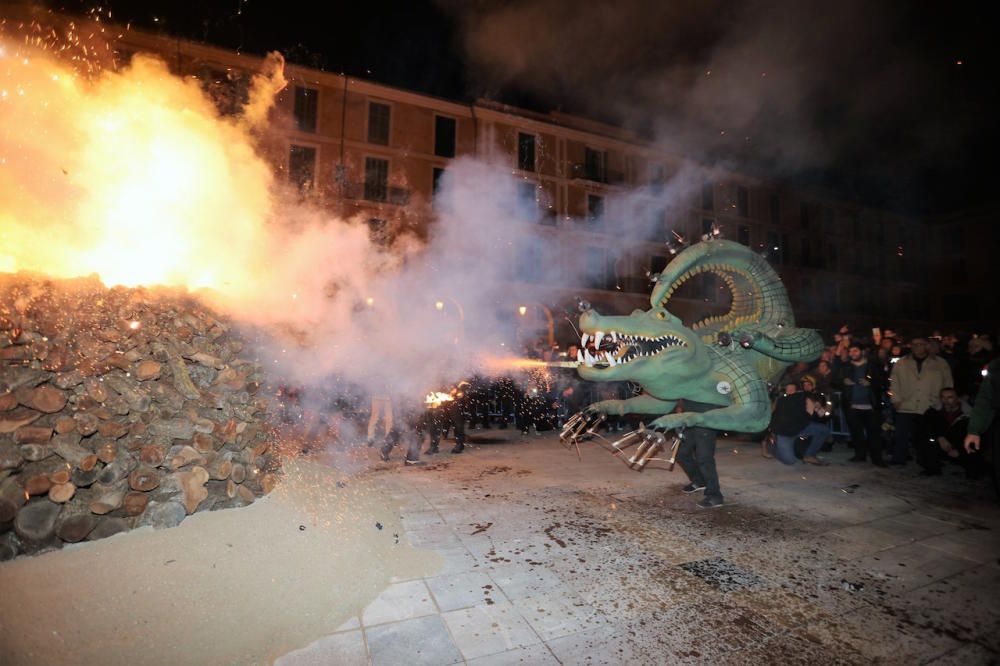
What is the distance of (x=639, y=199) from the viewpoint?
20.6 meters

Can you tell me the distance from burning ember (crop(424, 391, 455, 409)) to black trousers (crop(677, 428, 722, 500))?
3.97 meters

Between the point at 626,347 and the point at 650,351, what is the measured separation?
28cm

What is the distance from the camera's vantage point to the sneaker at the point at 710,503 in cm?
504

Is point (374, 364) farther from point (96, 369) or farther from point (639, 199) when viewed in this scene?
point (639, 199)

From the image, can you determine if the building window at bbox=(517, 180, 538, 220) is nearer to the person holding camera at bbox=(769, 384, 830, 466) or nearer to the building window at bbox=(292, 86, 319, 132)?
the building window at bbox=(292, 86, 319, 132)

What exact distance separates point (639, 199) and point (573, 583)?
1992 centimetres

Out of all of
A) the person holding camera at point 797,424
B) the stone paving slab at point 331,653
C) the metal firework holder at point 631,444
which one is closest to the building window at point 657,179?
the metal firework holder at point 631,444

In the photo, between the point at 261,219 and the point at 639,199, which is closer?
the point at 261,219

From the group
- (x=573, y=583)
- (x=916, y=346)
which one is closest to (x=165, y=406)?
(x=573, y=583)

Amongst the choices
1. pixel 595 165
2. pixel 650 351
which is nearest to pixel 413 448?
pixel 650 351

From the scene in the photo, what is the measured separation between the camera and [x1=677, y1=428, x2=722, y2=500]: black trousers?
514cm

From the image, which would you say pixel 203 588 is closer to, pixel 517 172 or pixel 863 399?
pixel 863 399

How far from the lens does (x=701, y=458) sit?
17.3 ft

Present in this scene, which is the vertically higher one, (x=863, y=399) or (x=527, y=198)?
(x=527, y=198)
